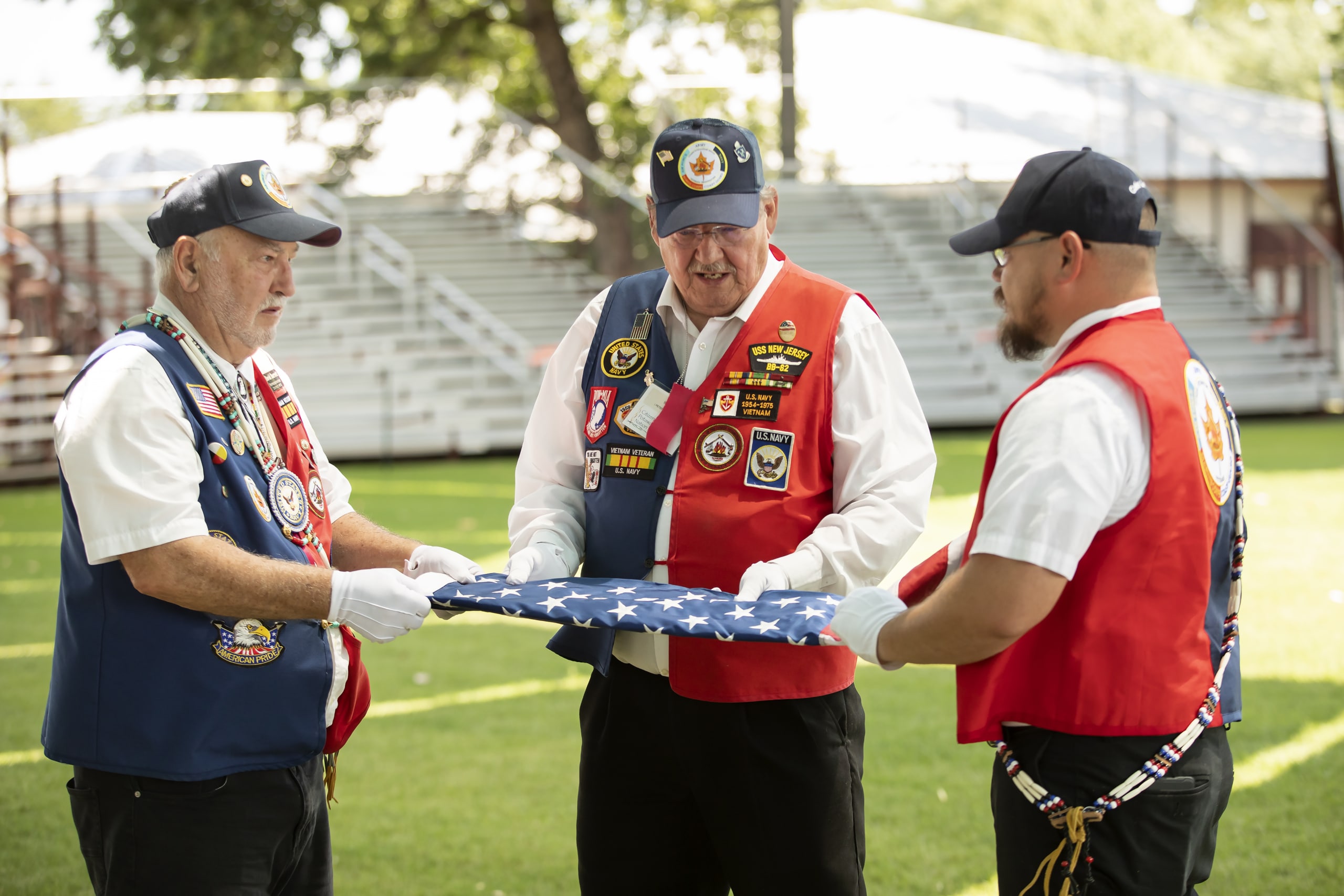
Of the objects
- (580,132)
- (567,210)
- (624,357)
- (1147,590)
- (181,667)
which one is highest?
(580,132)

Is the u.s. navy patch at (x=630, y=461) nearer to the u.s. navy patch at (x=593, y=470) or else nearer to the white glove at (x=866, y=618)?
the u.s. navy patch at (x=593, y=470)

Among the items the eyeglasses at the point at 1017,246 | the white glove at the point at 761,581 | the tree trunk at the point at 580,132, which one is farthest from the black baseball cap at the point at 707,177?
the tree trunk at the point at 580,132

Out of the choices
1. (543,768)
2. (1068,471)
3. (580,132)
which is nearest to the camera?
(1068,471)

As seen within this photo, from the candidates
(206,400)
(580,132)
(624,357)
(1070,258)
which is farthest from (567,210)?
(1070,258)

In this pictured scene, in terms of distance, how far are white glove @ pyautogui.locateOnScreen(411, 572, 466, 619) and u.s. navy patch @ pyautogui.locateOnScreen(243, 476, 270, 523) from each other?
363mm

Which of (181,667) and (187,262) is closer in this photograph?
(181,667)

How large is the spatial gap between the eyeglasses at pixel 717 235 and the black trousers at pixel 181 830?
155 cm

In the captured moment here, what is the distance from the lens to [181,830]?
2516 millimetres

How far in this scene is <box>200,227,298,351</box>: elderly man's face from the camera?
108 inches

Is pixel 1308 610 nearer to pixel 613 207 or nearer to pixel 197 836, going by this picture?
pixel 197 836

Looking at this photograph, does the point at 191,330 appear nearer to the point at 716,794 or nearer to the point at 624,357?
the point at 624,357

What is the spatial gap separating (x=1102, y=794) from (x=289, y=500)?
6.06ft

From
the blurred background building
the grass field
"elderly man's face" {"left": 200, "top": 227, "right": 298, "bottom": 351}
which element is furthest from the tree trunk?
"elderly man's face" {"left": 200, "top": 227, "right": 298, "bottom": 351}

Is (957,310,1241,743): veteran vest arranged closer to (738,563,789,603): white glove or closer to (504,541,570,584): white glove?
(738,563,789,603): white glove
